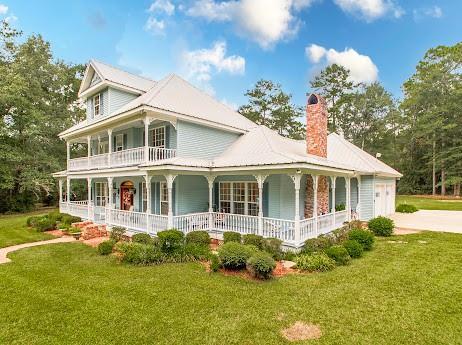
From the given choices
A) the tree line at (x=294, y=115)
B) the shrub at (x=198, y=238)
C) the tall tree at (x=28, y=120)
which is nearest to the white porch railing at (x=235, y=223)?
the shrub at (x=198, y=238)

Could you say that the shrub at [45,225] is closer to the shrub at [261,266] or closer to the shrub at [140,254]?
the shrub at [140,254]

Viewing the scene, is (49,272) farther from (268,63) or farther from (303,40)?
(303,40)

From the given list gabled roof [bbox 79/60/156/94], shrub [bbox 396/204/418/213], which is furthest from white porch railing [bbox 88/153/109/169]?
shrub [bbox 396/204/418/213]

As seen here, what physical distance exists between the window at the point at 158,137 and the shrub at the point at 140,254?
6.75 metres

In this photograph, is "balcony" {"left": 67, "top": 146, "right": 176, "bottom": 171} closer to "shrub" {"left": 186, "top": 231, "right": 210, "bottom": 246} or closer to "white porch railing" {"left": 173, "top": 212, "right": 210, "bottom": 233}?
"white porch railing" {"left": 173, "top": 212, "right": 210, "bottom": 233}

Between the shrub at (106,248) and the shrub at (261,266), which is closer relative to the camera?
the shrub at (261,266)

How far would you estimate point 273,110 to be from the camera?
1720 inches

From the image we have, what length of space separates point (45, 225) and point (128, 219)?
21.3 feet

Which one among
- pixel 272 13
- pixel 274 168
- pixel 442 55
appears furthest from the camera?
pixel 442 55

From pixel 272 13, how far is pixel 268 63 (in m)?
8.25

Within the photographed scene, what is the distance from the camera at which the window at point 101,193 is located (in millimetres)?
21163

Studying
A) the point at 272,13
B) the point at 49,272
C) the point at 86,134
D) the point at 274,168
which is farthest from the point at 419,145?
the point at 49,272

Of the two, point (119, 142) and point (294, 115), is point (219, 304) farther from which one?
point (294, 115)

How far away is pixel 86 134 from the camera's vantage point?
790 inches
